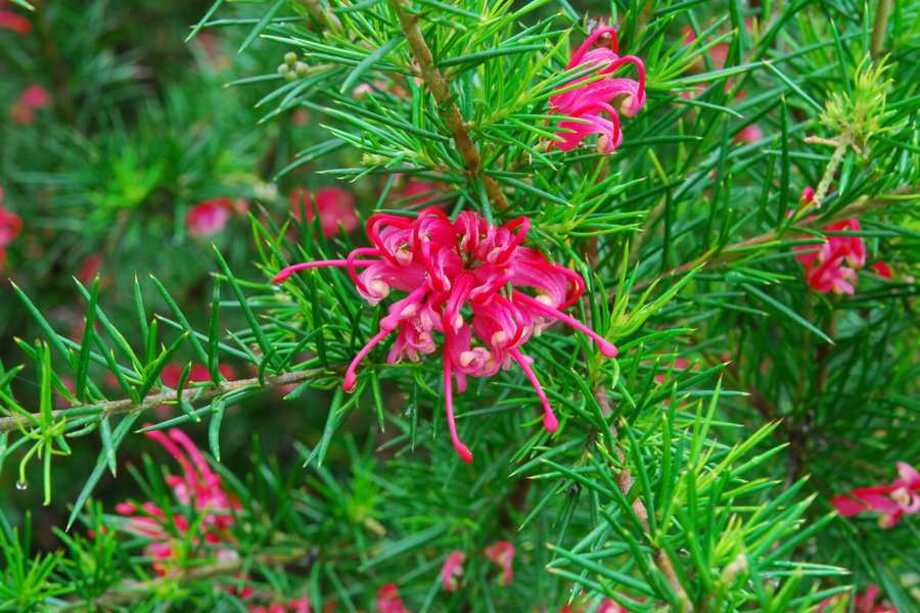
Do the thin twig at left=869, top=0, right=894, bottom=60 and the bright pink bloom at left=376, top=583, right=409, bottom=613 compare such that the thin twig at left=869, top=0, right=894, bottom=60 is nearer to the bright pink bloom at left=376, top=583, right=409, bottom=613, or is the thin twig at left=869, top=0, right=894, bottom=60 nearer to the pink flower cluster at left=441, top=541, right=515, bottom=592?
the pink flower cluster at left=441, top=541, right=515, bottom=592

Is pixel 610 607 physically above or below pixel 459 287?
below

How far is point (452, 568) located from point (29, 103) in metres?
0.88

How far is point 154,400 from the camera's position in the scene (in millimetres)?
480

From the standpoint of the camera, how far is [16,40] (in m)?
1.31

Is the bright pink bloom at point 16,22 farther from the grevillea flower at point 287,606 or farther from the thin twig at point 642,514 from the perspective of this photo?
the thin twig at point 642,514

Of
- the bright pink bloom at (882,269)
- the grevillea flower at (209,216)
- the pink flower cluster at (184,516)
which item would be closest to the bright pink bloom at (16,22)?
the grevillea flower at (209,216)

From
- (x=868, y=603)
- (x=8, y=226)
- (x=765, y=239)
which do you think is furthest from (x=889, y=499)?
(x=8, y=226)

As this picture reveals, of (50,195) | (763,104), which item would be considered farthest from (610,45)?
(50,195)

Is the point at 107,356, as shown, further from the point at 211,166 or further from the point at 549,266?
the point at 211,166

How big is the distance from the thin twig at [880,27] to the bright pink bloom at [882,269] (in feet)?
0.42

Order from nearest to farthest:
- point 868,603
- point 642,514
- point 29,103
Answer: point 642,514, point 868,603, point 29,103

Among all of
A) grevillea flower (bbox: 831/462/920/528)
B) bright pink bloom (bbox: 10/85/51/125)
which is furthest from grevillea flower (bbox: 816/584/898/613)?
bright pink bloom (bbox: 10/85/51/125)

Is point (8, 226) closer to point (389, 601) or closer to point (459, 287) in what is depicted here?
point (389, 601)

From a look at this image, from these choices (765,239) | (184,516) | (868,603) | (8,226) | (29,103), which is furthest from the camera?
(29,103)
